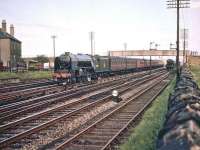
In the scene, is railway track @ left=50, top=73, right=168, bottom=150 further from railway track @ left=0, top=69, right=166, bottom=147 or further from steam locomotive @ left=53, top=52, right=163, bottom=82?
steam locomotive @ left=53, top=52, right=163, bottom=82

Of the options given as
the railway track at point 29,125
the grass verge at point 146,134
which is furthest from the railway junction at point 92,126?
the grass verge at point 146,134

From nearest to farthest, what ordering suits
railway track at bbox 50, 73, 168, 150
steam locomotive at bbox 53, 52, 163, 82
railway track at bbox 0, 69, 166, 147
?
1. railway track at bbox 50, 73, 168, 150
2. railway track at bbox 0, 69, 166, 147
3. steam locomotive at bbox 53, 52, 163, 82

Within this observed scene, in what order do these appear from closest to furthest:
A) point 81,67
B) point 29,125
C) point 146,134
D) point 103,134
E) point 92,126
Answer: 1. point 146,134
2. point 103,134
3. point 92,126
4. point 29,125
5. point 81,67

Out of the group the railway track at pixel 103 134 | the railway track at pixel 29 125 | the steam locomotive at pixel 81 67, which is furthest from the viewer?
the steam locomotive at pixel 81 67

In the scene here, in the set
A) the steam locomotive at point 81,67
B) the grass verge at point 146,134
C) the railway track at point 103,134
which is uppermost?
the steam locomotive at point 81,67

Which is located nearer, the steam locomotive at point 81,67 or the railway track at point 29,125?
the railway track at point 29,125

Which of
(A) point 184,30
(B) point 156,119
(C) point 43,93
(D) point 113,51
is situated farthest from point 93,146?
(D) point 113,51

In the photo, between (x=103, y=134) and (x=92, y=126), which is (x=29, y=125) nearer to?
(x=92, y=126)

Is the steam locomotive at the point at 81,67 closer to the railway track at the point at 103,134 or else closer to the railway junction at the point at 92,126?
the railway junction at the point at 92,126

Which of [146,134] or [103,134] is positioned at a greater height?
[146,134]

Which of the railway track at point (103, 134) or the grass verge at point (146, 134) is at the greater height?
the grass verge at point (146, 134)

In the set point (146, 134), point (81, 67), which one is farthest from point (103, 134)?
point (81, 67)

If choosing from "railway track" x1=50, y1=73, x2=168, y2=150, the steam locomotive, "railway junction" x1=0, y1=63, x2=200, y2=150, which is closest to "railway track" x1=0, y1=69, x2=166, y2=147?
"railway junction" x1=0, y1=63, x2=200, y2=150

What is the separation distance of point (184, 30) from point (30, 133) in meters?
74.8
